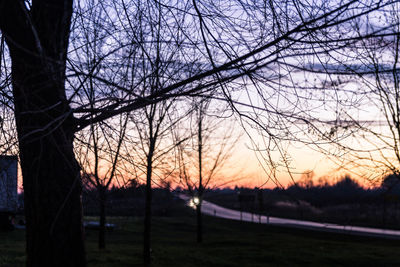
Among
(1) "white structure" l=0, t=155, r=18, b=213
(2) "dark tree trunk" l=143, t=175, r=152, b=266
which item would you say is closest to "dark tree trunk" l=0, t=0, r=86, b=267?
(1) "white structure" l=0, t=155, r=18, b=213

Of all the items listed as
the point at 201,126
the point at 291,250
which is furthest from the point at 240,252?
the point at 201,126

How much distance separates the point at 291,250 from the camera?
18.7 meters

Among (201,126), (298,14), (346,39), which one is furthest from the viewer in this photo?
(201,126)

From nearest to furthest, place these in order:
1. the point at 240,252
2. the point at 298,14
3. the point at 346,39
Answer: the point at 346,39, the point at 298,14, the point at 240,252

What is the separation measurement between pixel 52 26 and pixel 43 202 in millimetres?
2022

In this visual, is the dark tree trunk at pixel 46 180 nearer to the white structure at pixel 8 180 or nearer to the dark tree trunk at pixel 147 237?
the white structure at pixel 8 180

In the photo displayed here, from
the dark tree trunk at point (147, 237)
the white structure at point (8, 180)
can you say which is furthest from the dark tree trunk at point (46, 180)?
the dark tree trunk at point (147, 237)

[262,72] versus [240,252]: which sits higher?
[262,72]

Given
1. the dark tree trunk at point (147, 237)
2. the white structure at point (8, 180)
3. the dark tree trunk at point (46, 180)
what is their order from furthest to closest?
1. the dark tree trunk at point (147, 237)
2. the dark tree trunk at point (46, 180)
3. the white structure at point (8, 180)

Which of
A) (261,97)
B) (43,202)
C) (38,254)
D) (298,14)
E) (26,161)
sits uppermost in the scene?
(298,14)

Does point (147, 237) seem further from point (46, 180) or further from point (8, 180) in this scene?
point (46, 180)

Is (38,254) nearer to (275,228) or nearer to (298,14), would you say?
(298,14)

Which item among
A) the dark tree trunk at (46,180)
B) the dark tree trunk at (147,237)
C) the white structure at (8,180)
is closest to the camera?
the white structure at (8,180)

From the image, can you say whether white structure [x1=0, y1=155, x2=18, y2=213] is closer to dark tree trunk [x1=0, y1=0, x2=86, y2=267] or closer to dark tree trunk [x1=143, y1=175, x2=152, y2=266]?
dark tree trunk [x1=0, y1=0, x2=86, y2=267]
